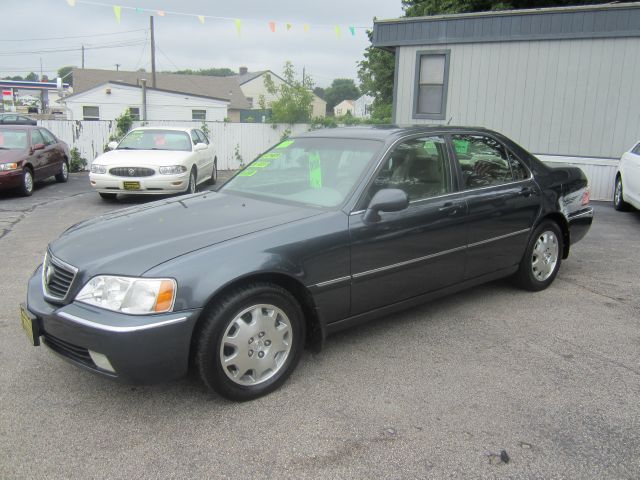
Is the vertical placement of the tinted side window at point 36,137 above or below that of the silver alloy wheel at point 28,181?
above

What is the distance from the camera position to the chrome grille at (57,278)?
3.01 meters

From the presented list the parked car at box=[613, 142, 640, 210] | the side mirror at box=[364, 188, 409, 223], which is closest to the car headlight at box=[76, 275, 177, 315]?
the side mirror at box=[364, 188, 409, 223]

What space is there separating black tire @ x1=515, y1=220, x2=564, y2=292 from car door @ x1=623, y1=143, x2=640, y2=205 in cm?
431

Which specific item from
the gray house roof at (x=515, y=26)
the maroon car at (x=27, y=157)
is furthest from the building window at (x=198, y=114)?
the gray house roof at (x=515, y=26)

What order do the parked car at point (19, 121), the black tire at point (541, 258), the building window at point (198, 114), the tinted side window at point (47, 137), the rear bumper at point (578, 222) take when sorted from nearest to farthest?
the black tire at point (541, 258) < the rear bumper at point (578, 222) < the tinted side window at point (47, 137) < the parked car at point (19, 121) < the building window at point (198, 114)

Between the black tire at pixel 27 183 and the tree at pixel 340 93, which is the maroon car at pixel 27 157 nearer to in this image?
the black tire at pixel 27 183

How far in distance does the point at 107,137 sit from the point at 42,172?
498cm

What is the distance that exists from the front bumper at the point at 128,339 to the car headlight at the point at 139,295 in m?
0.04

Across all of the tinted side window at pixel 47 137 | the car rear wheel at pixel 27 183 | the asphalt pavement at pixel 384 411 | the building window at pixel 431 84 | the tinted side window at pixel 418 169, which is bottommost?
the asphalt pavement at pixel 384 411

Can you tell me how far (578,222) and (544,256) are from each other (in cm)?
68

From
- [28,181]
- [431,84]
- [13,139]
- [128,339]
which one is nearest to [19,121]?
[13,139]

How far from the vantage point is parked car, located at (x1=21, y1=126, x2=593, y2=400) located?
2811 millimetres

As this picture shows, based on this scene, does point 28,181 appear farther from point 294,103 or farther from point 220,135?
point 294,103

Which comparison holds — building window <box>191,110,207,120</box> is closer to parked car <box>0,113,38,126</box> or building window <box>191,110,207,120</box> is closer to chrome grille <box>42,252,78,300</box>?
parked car <box>0,113,38,126</box>
